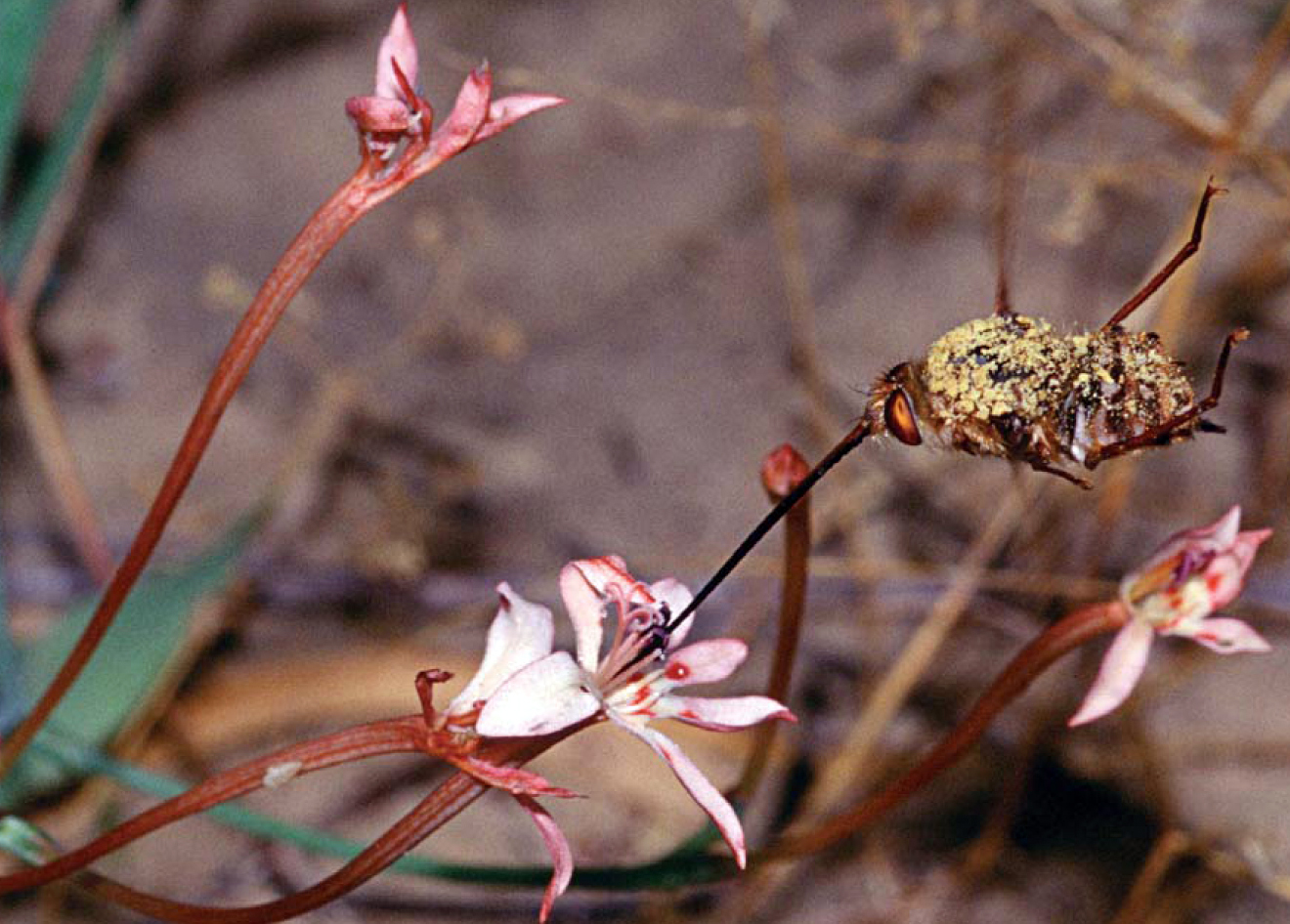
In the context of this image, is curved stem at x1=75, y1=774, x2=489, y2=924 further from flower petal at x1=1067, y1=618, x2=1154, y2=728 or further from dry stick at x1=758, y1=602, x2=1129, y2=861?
flower petal at x1=1067, y1=618, x2=1154, y2=728

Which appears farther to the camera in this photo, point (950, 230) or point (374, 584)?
point (950, 230)

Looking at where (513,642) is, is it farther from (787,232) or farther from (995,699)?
(787,232)

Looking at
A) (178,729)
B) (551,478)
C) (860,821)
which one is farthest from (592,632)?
(551,478)

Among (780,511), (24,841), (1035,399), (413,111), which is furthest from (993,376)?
(24,841)

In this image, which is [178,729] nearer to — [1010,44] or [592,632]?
[592,632]

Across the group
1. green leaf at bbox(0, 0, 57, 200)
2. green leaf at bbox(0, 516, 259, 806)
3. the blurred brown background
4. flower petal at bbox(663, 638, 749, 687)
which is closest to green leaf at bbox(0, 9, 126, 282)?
green leaf at bbox(0, 0, 57, 200)

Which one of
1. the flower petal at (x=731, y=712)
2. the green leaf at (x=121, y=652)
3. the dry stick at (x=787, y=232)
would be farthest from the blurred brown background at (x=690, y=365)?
the flower petal at (x=731, y=712)
